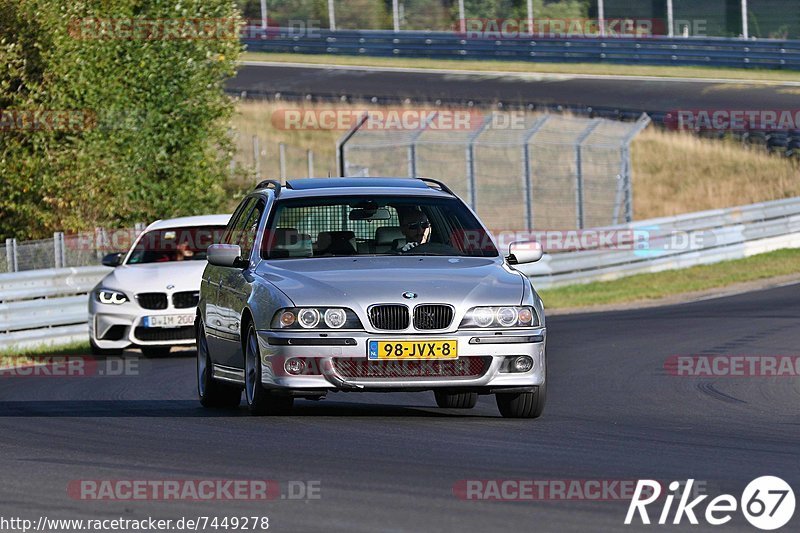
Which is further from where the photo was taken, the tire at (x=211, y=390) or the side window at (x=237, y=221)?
the side window at (x=237, y=221)

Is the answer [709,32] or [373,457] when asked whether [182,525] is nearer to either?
[373,457]

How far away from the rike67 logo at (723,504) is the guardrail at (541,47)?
122 feet

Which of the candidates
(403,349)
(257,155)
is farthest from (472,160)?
(403,349)

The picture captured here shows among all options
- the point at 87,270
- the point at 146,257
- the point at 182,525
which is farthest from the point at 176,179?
the point at 182,525

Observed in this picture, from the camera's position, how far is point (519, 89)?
1767 inches

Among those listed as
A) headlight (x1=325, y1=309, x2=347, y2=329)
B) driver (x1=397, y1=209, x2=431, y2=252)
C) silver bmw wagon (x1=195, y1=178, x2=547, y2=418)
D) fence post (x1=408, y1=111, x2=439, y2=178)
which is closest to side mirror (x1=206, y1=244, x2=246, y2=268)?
silver bmw wagon (x1=195, y1=178, x2=547, y2=418)

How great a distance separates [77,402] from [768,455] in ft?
21.1

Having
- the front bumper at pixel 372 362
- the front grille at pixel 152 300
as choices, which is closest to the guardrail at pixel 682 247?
the front grille at pixel 152 300

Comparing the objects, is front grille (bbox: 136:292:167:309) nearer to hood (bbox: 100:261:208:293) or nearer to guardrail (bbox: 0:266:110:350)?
hood (bbox: 100:261:208:293)

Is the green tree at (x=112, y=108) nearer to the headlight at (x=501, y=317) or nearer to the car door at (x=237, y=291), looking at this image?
the car door at (x=237, y=291)

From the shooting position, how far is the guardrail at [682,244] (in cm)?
2870

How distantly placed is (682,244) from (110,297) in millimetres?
14175

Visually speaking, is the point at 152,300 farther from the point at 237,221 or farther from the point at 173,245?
the point at 237,221

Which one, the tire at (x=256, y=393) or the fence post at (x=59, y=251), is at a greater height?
the tire at (x=256, y=393)
